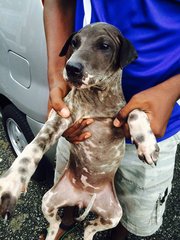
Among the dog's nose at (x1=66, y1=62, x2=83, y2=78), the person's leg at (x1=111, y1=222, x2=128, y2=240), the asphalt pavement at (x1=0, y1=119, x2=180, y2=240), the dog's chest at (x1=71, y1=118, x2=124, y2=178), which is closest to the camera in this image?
the dog's nose at (x1=66, y1=62, x2=83, y2=78)

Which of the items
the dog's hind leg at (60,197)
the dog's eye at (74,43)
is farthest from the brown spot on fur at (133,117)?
the dog's hind leg at (60,197)

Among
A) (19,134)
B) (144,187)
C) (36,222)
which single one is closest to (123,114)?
(144,187)

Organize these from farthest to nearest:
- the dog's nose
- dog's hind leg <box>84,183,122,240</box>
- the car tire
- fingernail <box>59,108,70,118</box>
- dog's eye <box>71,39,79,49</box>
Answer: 1. the car tire
2. dog's hind leg <box>84,183,122,240</box>
3. fingernail <box>59,108,70,118</box>
4. dog's eye <box>71,39,79,49</box>
5. the dog's nose

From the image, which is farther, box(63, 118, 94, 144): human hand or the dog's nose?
box(63, 118, 94, 144): human hand

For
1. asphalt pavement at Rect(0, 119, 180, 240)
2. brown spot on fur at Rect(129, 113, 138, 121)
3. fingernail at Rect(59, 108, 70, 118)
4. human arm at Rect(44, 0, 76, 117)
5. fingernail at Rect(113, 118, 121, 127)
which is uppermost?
human arm at Rect(44, 0, 76, 117)

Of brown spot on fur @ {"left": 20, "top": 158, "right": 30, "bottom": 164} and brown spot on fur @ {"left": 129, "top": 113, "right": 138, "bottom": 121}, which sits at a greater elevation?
brown spot on fur @ {"left": 129, "top": 113, "right": 138, "bottom": 121}

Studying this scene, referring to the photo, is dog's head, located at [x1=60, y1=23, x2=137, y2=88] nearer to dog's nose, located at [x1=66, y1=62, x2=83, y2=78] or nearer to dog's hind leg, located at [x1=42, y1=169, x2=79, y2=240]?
dog's nose, located at [x1=66, y1=62, x2=83, y2=78]

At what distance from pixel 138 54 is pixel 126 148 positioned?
638mm

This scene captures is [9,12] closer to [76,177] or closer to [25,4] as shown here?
[25,4]

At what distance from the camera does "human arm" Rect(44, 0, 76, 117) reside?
2389mm

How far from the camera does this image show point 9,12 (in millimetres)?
2854

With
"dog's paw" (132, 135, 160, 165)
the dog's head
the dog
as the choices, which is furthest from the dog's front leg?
"dog's paw" (132, 135, 160, 165)

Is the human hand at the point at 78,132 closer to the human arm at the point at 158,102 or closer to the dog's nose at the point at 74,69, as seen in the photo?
the human arm at the point at 158,102

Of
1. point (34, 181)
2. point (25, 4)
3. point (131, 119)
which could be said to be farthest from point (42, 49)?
point (34, 181)
